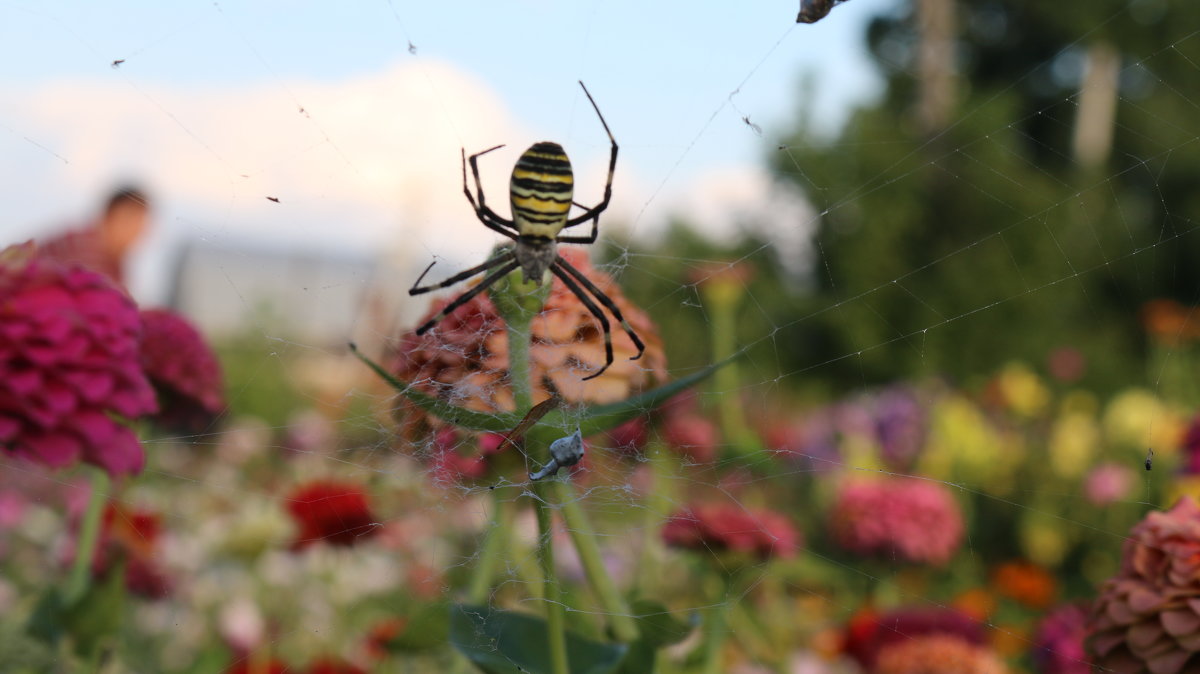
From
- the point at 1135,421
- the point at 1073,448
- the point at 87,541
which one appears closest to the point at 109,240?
the point at 87,541

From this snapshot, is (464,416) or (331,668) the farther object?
(331,668)

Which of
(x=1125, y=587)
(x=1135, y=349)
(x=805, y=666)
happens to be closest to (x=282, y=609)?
(x=805, y=666)

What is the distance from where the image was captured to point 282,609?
278cm

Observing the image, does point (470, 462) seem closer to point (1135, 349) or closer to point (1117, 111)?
point (1135, 349)

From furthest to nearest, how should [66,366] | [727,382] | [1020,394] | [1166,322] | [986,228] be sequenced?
[986,228] < [1020,394] < [1166,322] < [727,382] < [66,366]

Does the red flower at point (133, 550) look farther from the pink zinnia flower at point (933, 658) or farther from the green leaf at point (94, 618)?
the pink zinnia flower at point (933, 658)

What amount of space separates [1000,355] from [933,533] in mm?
10702

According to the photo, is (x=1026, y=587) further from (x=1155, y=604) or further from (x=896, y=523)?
(x=1155, y=604)

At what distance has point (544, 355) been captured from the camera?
50.1 inches

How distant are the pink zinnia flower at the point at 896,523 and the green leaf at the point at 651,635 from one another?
187cm

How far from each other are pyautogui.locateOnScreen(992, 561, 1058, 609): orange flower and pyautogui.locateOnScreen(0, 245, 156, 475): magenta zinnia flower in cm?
234

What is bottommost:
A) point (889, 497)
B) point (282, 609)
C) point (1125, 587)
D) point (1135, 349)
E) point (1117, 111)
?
point (1135, 349)

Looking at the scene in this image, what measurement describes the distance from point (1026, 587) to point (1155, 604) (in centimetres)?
195

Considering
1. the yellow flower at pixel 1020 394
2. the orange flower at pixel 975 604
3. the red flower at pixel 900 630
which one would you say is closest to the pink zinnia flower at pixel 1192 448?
the red flower at pixel 900 630
